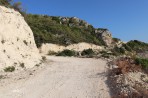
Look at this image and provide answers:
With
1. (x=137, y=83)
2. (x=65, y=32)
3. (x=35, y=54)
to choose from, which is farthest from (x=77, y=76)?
(x=65, y=32)

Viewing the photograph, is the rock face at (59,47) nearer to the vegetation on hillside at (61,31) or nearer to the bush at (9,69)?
the vegetation on hillside at (61,31)

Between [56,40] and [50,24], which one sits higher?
[50,24]

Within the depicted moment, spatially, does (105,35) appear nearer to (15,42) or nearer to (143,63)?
(15,42)

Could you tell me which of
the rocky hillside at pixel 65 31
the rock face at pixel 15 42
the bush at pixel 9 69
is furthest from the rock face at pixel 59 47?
the bush at pixel 9 69

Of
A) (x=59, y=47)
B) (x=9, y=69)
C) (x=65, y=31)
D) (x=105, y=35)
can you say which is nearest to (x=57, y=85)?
(x=9, y=69)

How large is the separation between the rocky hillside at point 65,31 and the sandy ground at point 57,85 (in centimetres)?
2539

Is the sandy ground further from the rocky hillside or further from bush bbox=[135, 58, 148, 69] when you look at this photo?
the rocky hillside

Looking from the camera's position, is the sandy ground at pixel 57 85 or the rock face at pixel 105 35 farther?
the rock face at pixel 105 35

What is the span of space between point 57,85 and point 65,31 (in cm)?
4051

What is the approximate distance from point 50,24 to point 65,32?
3.71 metres

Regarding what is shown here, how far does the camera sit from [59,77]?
759 inches

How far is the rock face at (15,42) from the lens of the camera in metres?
22.2

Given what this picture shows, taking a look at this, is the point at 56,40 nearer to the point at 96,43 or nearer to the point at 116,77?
the point at 96,43

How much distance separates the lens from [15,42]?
25.0m
